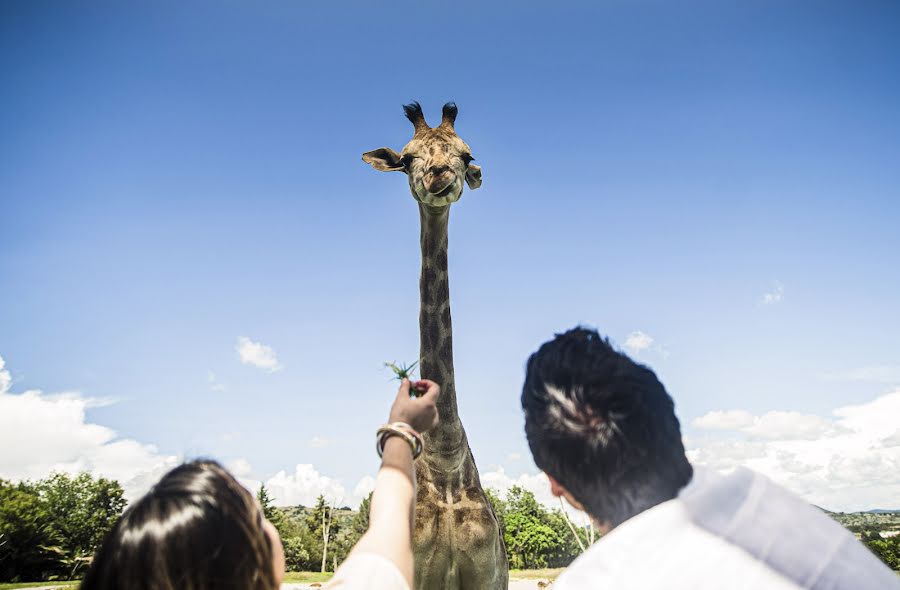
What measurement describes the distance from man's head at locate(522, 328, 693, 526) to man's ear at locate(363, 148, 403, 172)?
476 centimetres

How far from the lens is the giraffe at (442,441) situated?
5.27 meters

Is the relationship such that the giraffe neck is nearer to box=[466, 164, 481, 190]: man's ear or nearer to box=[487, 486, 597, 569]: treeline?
box=[466, 164, 481, 190]: man's ear

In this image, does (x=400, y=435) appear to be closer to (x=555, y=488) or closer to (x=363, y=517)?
(x=555, y=488)

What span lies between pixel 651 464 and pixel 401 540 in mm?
773

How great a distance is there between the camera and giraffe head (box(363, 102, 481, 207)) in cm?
547

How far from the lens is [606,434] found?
5.72ft

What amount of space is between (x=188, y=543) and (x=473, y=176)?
5.59m

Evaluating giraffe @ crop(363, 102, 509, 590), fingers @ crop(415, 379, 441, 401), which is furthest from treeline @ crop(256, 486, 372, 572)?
fingers @ crop(415, 379, 441, 401)

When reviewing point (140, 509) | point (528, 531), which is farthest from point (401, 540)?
point (528, 531)

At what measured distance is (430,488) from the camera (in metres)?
5.51

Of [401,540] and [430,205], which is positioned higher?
[430,205]

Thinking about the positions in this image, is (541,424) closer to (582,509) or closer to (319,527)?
(582,509)

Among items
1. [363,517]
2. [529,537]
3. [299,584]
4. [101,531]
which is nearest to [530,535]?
[529,537]

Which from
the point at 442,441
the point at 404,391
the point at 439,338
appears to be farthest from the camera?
the point at 439,338
